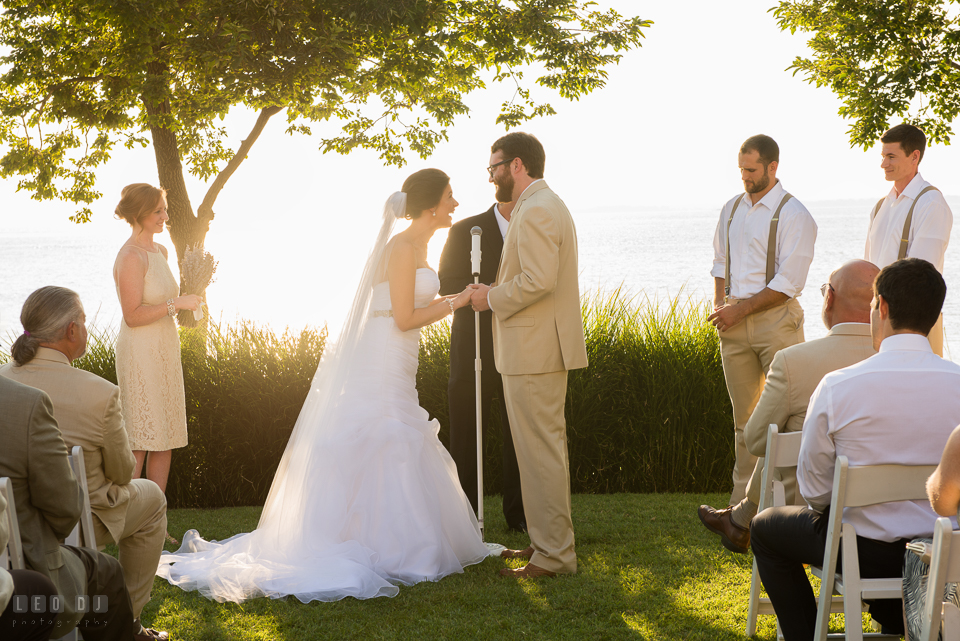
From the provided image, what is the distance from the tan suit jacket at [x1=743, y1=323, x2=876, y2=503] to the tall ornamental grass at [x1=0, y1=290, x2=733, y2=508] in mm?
3446

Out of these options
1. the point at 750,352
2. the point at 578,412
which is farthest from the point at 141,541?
the point at 578,412

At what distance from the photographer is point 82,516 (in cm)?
297

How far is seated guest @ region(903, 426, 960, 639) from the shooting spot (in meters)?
2.12

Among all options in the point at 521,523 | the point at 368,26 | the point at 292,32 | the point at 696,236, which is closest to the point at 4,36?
the point at 292,32

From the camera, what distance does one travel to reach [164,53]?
11.4 meters

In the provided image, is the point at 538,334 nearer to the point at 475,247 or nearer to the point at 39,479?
the point at 475,247

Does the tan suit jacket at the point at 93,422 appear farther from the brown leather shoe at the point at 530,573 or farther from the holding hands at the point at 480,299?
the brown leather shoe at the point at 530,573

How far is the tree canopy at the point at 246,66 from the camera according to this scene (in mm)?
10734

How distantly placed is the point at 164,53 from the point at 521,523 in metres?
9.16

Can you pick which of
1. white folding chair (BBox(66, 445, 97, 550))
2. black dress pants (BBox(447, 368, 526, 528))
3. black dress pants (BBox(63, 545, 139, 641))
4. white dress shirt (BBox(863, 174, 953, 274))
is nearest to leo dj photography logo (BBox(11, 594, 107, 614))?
black dress pants (BBox(63, 545, 139, 641))

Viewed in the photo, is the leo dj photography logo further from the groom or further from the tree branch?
the tree branch

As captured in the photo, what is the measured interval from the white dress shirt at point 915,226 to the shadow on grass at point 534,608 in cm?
202

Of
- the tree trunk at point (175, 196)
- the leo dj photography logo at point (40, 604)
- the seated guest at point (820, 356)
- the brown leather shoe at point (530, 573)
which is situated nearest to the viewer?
the leo dj photography logo at point (40, 604)

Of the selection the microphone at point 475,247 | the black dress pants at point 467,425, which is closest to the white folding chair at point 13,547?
the microphone at point 475,247
